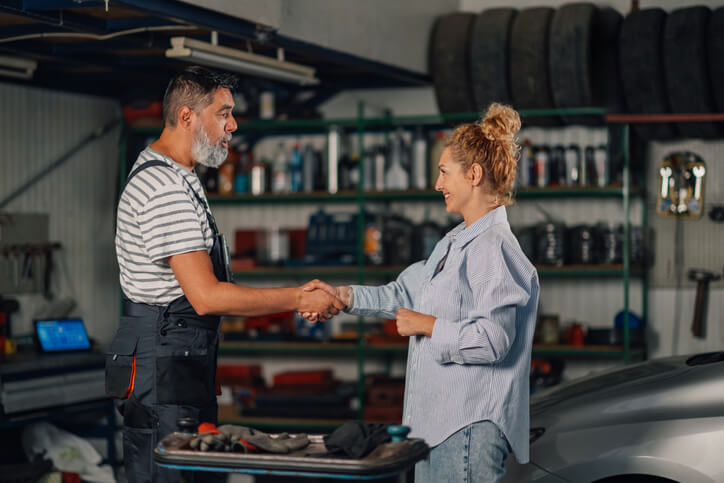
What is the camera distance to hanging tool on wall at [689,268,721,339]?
20.1 ft

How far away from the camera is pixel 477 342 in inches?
107

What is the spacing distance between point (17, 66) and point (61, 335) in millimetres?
1712

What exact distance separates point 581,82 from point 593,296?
4.81ft

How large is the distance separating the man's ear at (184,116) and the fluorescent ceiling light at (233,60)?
1.50 metres

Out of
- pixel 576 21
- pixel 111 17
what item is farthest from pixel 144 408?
pixel 576 21

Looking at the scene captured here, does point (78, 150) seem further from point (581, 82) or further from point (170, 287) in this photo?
point (170, 287)

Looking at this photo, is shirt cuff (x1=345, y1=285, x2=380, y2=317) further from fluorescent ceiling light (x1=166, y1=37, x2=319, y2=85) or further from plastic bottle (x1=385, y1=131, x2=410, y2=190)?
plastic bottle (x1=385, y1=131, x2=410, y2=190)

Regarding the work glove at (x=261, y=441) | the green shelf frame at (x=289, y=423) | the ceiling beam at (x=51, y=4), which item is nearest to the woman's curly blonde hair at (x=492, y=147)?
the work glove at (x=261, y=441)

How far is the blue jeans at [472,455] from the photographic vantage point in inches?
109

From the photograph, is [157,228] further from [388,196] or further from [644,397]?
[388,196]

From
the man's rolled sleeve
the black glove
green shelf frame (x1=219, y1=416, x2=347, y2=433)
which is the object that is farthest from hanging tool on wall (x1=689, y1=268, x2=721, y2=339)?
the black glove

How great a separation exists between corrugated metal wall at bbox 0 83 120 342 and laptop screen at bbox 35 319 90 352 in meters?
0.31

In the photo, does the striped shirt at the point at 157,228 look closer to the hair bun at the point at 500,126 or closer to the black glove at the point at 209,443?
the black glove at the point at 209,443

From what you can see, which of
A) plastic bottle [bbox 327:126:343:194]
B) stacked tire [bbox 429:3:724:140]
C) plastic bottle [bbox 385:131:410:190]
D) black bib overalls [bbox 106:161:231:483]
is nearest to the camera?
black bib overalls [bbox 106:161:231:483]
